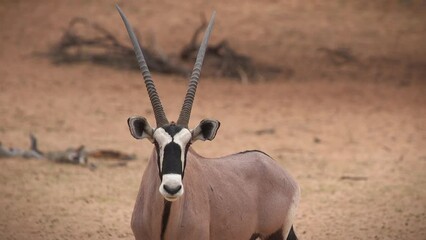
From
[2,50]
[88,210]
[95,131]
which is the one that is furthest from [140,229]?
[2,50]

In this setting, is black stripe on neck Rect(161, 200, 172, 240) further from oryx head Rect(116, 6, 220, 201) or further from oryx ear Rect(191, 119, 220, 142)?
oryx ear Rect(191, 119, 220, 142)

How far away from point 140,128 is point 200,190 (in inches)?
24.3

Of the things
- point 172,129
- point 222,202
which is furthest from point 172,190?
point 222,202

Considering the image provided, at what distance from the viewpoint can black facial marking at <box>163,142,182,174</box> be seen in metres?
5.45

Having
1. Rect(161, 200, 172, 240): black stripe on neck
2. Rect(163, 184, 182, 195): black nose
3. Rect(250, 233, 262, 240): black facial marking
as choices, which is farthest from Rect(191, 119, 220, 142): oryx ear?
Rect(250, 233, 262, 240): black facial marking

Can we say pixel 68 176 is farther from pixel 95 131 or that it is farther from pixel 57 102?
pixel 57 102

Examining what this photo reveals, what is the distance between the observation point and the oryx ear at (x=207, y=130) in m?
5.82

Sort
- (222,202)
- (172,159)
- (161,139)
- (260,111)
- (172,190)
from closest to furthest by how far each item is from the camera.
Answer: (172,190) < (172,159) < (161,139) < (222,202) < (260,111)

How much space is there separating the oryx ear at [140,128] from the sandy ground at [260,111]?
2.58 metres

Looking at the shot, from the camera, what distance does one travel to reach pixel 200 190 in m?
6.07

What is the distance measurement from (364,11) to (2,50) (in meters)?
8.56

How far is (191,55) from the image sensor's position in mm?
18859

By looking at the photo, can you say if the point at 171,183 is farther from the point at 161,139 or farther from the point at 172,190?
the point at 161,139

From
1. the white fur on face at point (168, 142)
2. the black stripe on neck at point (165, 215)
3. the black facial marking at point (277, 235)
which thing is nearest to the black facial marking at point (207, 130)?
the white fur on face at point (168, 142)
